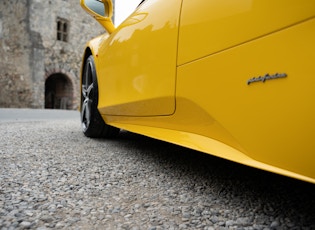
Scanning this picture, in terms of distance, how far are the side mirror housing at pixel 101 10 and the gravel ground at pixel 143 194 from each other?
1143 mm

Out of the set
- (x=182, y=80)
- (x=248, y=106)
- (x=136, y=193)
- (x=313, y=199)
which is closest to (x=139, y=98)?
(x=182, y=80)

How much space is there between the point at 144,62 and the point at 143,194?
2.55 feet

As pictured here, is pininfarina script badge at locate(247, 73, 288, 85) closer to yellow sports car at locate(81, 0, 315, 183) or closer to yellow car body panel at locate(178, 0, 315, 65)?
yellow sports car at locate(81, 0, 315, 183)

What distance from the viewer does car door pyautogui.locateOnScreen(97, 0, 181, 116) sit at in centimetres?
146

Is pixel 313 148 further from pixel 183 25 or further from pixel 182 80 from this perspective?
pixel 183 25

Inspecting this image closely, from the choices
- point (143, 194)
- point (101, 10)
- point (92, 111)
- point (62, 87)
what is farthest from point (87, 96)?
point (62, 87)

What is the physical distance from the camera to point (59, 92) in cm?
1531

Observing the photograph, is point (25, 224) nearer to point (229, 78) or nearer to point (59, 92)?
point (229, 78)

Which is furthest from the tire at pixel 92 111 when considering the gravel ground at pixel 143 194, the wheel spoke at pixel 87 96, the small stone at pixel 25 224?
the small stone at pixel 25 224

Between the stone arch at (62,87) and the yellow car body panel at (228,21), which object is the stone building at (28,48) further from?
the yellow car body panel at (228,21)

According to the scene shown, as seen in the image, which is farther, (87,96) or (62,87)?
(62,87)

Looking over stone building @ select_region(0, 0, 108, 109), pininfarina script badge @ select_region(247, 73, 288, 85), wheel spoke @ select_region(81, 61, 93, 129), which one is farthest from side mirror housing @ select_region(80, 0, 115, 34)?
A: stone building @ select_region(0, 0, 108, 109)

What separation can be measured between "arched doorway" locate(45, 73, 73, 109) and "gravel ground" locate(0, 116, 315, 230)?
1314cm

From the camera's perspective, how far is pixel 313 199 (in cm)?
124
